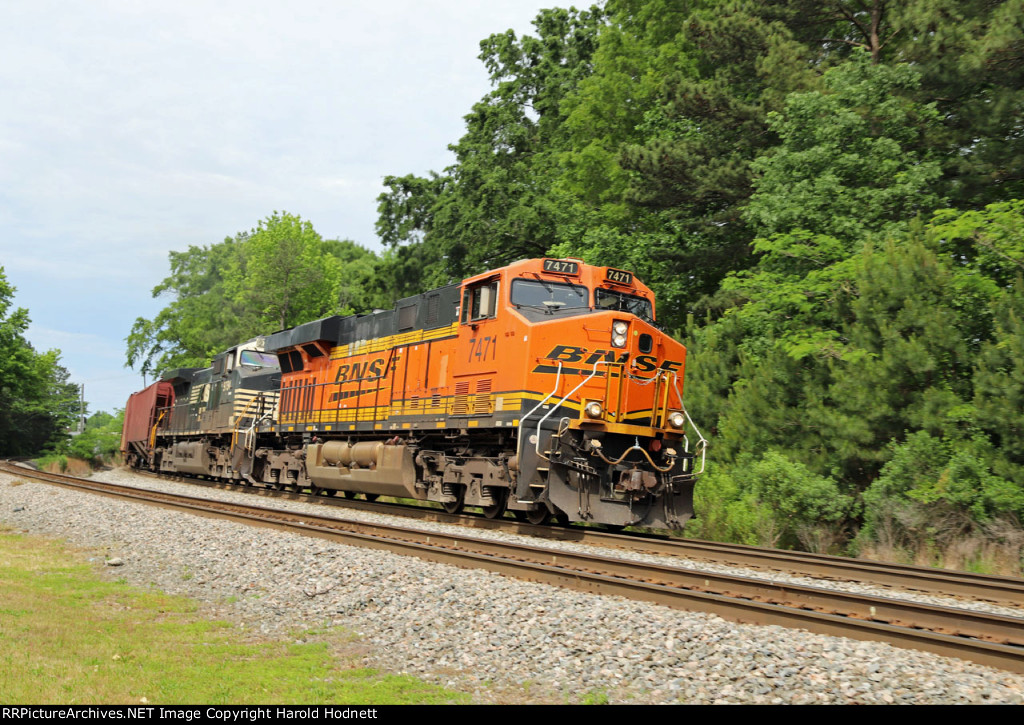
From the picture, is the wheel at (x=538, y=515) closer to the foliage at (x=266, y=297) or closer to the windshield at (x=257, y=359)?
the windshield at (x=257, y=359)

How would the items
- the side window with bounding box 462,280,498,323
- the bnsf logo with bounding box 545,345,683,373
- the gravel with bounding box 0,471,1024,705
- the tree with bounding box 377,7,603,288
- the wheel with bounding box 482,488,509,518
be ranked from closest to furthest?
1. the gravel with bounding box 0,471,1024,705
2. the bnsf logo with bounding box 545,345,683,373
3. the side window with bounding box 462,280,498,323
4. the wheel with bounding box 482,488,509,518
5. the tree with bounding box 377,7,603,288

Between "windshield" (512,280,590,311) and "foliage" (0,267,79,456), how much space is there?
42194 mm

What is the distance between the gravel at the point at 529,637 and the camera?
509 centimetres

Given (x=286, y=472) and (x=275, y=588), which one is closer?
(x=275, y=588)

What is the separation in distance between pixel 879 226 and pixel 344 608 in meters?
13.6

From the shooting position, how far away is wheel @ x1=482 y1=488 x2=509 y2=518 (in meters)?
13.9

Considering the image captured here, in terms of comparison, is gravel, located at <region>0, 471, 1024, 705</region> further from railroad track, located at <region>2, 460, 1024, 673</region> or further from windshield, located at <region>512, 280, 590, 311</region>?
windshield, located at <region>512, 280, 590, 311</region>

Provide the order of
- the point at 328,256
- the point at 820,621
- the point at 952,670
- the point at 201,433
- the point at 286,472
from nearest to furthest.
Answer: the point at 952,670, the point at 820,621, the point at 286,472, the point at 201,433, the point at 328,256

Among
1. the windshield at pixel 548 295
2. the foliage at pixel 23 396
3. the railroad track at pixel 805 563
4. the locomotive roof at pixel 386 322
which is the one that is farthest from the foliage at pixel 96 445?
the windshield at pixel 548 295

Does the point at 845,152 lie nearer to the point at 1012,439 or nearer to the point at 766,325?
the point at 766,325

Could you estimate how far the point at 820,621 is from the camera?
252 inches

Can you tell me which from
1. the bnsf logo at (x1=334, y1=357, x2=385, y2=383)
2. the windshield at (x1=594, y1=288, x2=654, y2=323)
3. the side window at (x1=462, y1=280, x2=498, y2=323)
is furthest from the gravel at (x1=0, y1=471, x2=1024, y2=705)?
the bnsf logo at (x1=334, y1=357, x2=385, y2=383)
